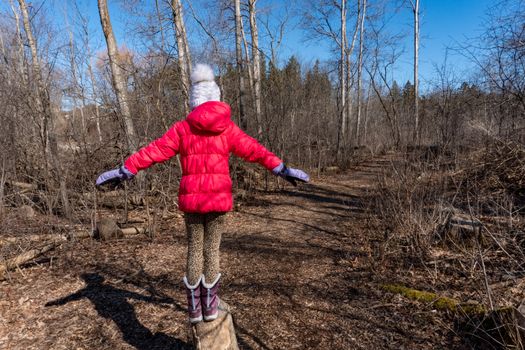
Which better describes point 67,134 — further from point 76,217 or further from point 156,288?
point 156,288

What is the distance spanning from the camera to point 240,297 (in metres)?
3.24

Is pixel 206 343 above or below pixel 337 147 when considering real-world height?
below

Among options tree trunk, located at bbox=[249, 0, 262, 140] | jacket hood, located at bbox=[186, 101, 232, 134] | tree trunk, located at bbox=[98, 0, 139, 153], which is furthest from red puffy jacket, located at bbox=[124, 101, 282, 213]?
tree trunk, located at bbox=[249, 0, 262, 140]

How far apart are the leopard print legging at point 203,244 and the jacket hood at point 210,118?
1.94 feet

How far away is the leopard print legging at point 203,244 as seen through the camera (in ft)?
6.83

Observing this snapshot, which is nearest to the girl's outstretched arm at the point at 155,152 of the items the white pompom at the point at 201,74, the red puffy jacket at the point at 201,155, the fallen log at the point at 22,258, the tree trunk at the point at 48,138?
the red puffy jacket at the point at 201,155

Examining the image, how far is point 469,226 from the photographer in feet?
13.3

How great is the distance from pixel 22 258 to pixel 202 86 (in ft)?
12.1

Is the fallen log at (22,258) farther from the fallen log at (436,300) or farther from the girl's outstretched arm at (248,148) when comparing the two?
the fallen log at (436,300)

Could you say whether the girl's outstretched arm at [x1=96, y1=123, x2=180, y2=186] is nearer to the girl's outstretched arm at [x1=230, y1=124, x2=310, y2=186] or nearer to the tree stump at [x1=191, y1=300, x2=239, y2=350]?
the girl's outstretched arm at [x1=230, y1=124, x2=310, y2=186]

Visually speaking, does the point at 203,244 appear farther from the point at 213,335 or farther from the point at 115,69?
the point at 115,69

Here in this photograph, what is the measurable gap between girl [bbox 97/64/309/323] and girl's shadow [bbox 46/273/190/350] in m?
0.73

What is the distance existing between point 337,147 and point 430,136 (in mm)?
6089

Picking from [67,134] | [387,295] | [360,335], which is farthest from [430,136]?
[67,134]
